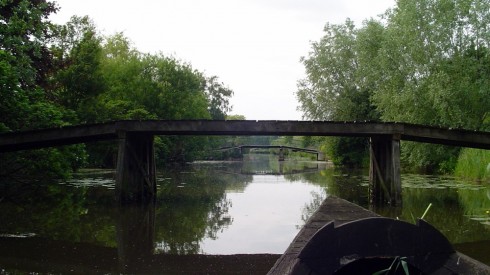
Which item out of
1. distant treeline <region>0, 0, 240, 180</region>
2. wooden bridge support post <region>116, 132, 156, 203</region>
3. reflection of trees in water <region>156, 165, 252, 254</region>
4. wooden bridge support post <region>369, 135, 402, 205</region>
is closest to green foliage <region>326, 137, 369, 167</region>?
distant treeline <region>0, 0, 240, 180</region>

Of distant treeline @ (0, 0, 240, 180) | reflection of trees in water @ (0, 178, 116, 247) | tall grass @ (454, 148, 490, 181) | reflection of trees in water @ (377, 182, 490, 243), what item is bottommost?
reflection of trees in water @ (377, 182, 490, 243)

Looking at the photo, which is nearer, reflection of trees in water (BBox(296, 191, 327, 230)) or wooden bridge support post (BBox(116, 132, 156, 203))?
reflection of trees in water (BBox(296, 191, 327, 230))

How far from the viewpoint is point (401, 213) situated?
53.4 feet

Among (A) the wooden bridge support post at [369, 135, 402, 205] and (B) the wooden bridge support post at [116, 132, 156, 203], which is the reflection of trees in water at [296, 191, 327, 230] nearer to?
(A) the wooden bridge support post at [369, 135, 402, 205]

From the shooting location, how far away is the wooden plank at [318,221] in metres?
4.44

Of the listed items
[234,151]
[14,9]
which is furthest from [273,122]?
[234,151]

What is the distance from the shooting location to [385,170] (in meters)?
20.2

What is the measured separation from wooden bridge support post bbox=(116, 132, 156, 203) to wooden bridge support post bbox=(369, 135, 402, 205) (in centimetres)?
905

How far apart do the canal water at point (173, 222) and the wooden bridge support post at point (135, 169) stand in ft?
2.23

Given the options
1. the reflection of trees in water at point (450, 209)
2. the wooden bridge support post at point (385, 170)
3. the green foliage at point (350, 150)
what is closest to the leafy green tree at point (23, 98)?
the wooden bridge support post at point (385, 170)

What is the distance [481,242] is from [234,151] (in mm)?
80797

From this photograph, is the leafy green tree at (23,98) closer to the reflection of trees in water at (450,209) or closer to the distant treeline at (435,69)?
the reflection of trees in water at (450,209)

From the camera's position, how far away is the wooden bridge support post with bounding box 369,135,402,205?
1841 centimetres

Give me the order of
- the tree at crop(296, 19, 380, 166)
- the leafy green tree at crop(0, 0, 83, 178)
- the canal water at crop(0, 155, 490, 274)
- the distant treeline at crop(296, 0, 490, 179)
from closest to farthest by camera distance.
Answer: the canal water at crop(0, 155, 490, 274) → the leafy green tree at crop(0, 0, 83, 178) → the distant treeline at crop(296, 0, 490, 179) → the tree at crop(296, 19, 380, 166)
